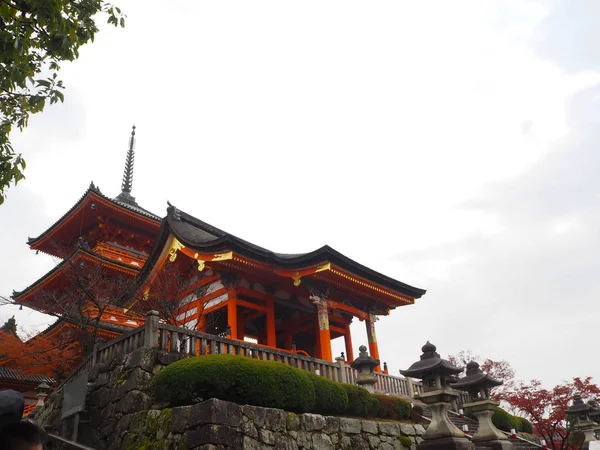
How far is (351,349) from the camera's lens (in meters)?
20.8

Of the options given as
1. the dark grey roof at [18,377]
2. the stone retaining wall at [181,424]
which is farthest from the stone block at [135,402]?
the dark grey roof at [18,377]

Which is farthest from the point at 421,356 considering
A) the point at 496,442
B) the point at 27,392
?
the point at 27,392

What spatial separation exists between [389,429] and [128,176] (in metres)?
30.7

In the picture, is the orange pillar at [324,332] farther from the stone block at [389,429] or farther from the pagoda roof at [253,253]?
the stone block at [389,429]

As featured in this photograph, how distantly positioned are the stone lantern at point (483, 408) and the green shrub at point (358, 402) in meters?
2.84

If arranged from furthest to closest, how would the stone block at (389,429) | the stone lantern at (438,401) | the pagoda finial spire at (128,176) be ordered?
the pagoda finial spire at (128,176) → the stone block at (389,429) → the stone lantern at (438,401)

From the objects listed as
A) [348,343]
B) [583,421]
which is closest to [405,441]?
[348,343]

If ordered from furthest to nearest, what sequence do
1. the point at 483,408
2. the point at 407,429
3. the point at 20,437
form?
1. the point at 483,408
2. the point at 407,429
3. the point at 20,437

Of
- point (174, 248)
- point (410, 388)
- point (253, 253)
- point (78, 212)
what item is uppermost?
point (78, 212)

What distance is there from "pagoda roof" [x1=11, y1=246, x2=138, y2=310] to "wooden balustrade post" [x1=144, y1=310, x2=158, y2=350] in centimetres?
1340

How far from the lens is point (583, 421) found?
19.4m

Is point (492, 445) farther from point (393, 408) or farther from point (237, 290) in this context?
point (237, 290)

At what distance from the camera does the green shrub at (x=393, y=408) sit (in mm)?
12117

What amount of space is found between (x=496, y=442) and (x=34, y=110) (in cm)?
1231
